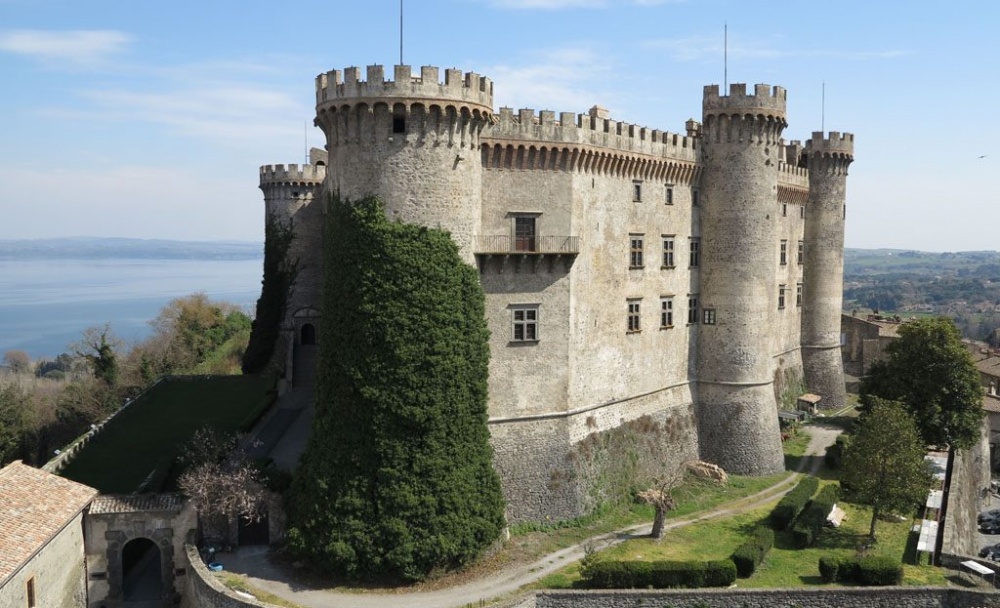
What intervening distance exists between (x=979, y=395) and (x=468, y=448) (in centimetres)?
2752

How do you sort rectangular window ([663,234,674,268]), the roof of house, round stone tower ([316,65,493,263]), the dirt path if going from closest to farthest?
the roof of house → the dirt path → round stone tower ([316,65,493,263]) → rectangular window ([663,234,674,268])

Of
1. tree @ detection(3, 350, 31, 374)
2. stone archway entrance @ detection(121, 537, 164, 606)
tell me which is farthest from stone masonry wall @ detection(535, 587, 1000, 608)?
tree @ detection(3, 350, 31, 374)

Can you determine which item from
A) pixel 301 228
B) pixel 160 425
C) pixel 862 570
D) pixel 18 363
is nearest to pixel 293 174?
pixel 301 228

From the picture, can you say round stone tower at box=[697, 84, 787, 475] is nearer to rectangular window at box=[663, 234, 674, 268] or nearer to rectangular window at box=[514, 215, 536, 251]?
rectangular window at box=[663, 234, 674, 268]

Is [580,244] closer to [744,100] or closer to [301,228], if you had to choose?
[744,100]

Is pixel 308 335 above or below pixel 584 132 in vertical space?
below

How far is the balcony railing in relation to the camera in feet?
101

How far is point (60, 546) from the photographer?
26312 mm

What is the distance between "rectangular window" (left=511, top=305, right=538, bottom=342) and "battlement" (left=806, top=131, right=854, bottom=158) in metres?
28.7

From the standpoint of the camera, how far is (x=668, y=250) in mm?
38750

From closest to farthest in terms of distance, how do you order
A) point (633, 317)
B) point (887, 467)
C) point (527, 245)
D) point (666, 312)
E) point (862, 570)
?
point (862, 570) → point (527, 245) → point (887, 467) → point (633, 317) → point (666, 312)

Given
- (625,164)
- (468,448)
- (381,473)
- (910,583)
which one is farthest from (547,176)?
(910,583)

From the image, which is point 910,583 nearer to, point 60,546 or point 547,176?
point 547,176

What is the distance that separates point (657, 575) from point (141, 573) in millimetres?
20952
